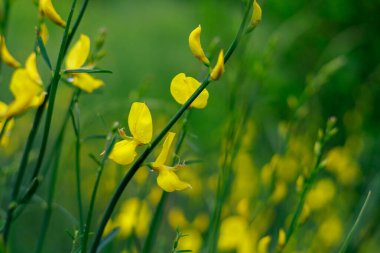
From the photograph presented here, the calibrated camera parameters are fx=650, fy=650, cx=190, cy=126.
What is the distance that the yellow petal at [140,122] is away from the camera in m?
0.66

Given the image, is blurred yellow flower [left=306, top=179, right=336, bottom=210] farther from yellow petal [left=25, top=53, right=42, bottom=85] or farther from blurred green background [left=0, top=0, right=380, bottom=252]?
yellow petal [left=25, top=53, right=42, bottom=85]

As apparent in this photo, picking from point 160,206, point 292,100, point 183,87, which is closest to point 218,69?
point 183,87

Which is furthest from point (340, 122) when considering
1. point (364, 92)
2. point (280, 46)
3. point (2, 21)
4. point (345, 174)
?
point (2, 21)

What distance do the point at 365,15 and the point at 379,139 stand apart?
2.02 feet

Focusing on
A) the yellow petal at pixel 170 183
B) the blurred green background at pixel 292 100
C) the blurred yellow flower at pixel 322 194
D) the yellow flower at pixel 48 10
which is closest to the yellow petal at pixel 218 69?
the yellow petal at pixel 170 183

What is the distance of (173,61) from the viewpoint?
5758mm

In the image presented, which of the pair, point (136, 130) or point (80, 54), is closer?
point (136, 130)

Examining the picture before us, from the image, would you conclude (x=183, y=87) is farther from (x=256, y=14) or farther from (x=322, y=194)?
(x=322, y=194)

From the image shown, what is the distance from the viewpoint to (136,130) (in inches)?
26.1

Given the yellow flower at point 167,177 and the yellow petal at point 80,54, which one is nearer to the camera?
the yellow flower at point 167,177

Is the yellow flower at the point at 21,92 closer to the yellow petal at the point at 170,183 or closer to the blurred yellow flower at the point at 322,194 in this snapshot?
the yellow petal at the point at 170,183

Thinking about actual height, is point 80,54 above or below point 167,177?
above

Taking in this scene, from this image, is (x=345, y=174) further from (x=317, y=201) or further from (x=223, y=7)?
(x=223, y=7)

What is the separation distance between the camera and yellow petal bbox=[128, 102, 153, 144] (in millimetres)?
656
